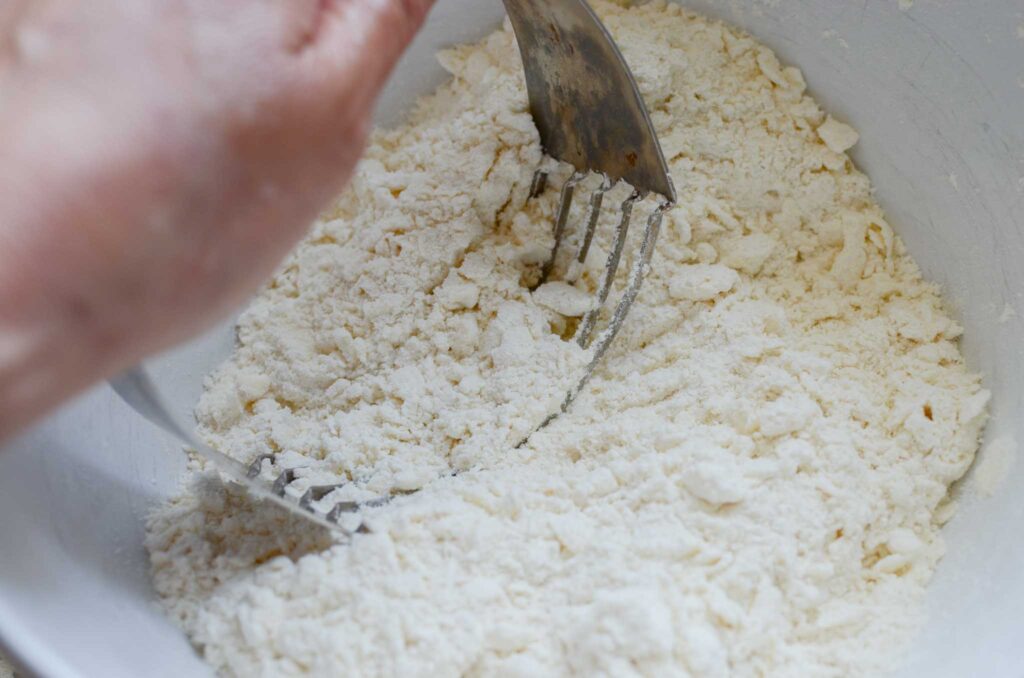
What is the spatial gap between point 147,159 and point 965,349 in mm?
893

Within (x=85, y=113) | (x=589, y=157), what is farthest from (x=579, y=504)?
(x=85, y=113)

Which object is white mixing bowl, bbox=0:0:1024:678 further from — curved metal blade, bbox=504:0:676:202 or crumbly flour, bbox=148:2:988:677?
curved metal blade, bbox=504:0:676:202

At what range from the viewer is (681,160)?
112 centimetres

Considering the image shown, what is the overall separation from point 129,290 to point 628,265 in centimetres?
63

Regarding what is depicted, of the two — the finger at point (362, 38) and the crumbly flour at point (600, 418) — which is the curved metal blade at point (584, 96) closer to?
the crumbly flour at point (600, 418)

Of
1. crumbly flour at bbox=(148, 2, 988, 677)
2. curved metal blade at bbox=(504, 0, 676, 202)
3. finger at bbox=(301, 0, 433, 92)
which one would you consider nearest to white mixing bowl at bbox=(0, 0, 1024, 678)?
crumbly flour at bbox=(148, 2, 988, 677)

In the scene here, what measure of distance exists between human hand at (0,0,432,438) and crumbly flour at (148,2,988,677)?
→ 332 millimetres

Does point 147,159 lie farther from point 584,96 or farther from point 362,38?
point 584,96

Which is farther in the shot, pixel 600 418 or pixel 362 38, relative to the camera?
pixel 600 418

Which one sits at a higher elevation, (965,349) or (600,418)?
A: (965,349)

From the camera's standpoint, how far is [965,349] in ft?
3.39

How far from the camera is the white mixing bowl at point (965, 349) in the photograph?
77 centimetres

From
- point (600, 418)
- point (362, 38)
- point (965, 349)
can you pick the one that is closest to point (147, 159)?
point (362, 38)

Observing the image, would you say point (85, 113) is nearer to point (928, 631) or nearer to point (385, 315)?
point (385, 315)
